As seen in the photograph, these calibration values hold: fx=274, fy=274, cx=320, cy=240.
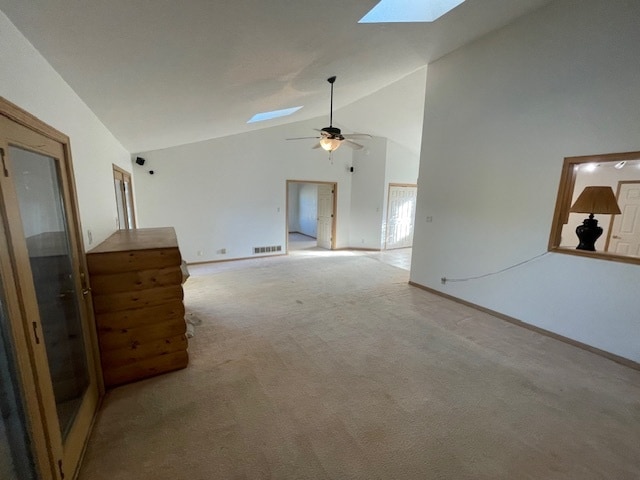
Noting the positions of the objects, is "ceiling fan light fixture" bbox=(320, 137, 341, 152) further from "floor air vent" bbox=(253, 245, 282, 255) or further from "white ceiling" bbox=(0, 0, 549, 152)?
"floor air vent" bbox=(253, 245, 282, 255)

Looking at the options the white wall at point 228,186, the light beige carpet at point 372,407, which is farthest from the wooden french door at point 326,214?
the light beige carpet at point 372,407

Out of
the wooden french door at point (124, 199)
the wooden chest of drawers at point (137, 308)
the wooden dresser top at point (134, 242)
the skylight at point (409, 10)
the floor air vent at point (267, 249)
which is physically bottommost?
the floor air vent at point (267, 249)

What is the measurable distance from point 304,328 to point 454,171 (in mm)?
3061

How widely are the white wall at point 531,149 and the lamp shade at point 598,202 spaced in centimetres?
28

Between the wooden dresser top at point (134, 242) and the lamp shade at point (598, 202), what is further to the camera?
the lamp shade at point (598, 202)

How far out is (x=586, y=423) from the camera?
75.7 inches

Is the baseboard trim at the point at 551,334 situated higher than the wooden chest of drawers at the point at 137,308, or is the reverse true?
the wooden chest of drawers at the point at 137,308

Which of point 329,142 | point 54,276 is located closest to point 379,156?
point 329,142

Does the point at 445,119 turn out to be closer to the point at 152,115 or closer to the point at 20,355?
the point at 152,115

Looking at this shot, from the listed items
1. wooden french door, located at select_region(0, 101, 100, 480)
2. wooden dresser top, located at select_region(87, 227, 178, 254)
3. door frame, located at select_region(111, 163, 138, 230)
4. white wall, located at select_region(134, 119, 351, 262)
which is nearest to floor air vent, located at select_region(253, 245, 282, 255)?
white wall, located at select_region(134, 119, 351, 262)

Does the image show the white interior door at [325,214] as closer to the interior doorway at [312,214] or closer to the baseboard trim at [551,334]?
the interior doorway at [312,214]

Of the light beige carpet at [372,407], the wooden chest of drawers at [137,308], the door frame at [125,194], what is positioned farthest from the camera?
the door frame at [125,194]

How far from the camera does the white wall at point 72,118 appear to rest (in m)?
1.15

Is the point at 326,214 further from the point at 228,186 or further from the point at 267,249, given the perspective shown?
the point at 228,186
